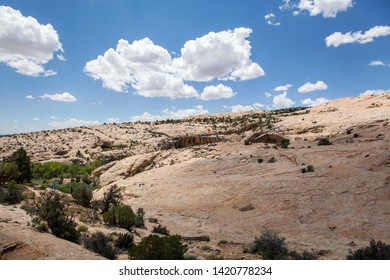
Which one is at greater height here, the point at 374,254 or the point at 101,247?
the point at 101,247

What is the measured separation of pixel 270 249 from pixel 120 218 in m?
6.63

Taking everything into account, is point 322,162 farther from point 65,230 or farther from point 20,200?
point 20,200

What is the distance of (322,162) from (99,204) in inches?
551

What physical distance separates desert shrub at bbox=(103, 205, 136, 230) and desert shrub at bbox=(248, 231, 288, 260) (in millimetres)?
5402

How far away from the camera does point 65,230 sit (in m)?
10.9

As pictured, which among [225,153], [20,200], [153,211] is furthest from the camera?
[225,153]

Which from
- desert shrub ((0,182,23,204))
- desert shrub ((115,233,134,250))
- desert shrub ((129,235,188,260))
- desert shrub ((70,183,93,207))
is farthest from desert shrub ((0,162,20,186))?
desert shrub ((129,235,188,260))

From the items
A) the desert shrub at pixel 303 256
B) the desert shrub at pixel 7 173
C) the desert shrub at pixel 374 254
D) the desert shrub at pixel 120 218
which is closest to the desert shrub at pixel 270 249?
the desert shrub at pixel 303 256

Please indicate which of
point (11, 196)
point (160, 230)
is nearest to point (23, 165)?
point (11, 196)

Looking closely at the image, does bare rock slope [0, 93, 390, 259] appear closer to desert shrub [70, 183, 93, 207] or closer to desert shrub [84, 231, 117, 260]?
desert shrub [70, 183, 93, 207]

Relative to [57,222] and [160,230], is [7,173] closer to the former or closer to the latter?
[57,222]

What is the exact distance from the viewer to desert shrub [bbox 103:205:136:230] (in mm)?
13914

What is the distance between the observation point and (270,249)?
413 inches

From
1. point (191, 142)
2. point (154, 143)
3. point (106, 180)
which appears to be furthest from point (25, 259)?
point (154, 143)
